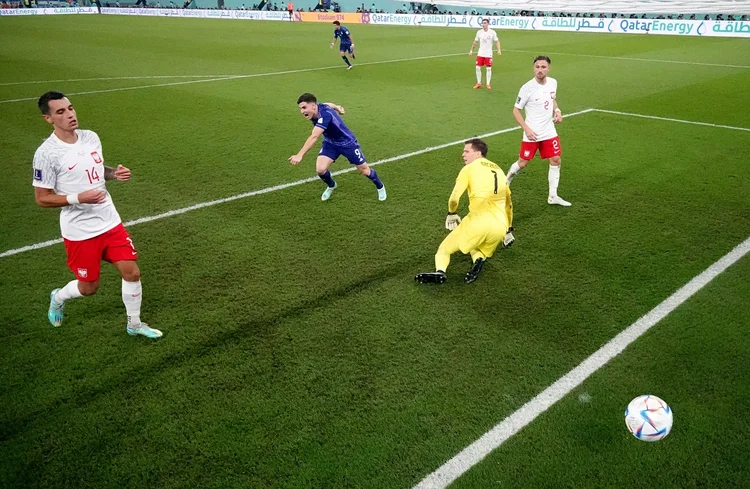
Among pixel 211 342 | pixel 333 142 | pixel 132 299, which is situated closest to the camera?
pixel 132 299

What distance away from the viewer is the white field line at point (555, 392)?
11.4 ft

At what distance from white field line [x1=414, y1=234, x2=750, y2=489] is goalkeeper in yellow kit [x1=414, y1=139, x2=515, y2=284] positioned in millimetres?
1546

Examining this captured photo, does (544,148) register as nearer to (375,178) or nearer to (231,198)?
(375,178)

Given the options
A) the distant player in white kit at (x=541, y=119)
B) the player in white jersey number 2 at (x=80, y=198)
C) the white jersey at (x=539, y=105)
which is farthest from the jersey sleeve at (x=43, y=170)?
the white jersey at (x=539, y=105)

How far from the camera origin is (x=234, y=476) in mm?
3463

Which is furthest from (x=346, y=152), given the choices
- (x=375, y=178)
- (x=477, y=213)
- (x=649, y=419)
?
(x=649, y=419)

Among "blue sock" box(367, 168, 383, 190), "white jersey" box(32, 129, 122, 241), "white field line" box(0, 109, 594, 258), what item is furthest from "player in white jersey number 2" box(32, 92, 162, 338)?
"blue sock" box(367, 168, 383, 190)

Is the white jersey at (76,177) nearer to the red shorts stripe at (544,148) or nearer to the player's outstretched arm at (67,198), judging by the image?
the player's outstretched arm at (67,198)

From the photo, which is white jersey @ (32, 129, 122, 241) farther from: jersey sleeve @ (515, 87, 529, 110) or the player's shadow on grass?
jersey sleeve @ (515, 87, 529, 110)

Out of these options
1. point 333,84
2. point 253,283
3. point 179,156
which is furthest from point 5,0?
point 253,283

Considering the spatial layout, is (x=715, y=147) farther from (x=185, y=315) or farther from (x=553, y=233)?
(x=185, y=315)

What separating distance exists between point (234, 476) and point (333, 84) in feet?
50.9

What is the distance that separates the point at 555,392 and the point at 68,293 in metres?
4.27

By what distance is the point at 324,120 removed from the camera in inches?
282
